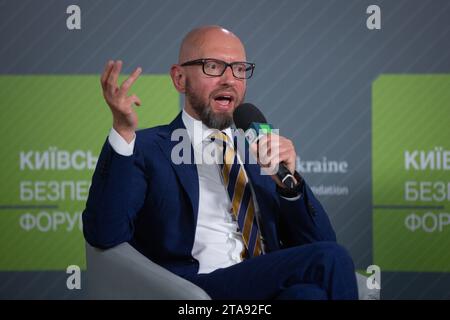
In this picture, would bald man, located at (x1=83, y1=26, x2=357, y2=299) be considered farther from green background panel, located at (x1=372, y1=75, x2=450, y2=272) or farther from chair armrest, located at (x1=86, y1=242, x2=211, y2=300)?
green background panel, located at (x1=372, y1=75, x2=450, y2=272)

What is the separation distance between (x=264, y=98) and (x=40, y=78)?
1.09 m

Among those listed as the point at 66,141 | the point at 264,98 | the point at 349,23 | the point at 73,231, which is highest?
the point at 349,23

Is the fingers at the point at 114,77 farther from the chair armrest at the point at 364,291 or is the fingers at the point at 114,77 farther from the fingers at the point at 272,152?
the chair armrest at the point at 364,291

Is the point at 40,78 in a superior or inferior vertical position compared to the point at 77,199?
superior

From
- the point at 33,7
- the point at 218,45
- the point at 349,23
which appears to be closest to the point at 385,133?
the point at 349,23

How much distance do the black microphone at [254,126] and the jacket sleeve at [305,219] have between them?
0.08 metres

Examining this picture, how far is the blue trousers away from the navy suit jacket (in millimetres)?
174

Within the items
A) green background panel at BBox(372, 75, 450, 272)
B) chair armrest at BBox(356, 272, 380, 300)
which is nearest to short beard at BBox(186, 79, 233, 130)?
chair armrest at BBox(356, 272, 380, 300)

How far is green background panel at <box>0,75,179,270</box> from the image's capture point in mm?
3021

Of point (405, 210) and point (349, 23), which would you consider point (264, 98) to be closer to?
point (349, 23)

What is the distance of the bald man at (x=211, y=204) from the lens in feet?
5.13

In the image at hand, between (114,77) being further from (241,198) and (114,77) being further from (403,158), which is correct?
(403,158)
